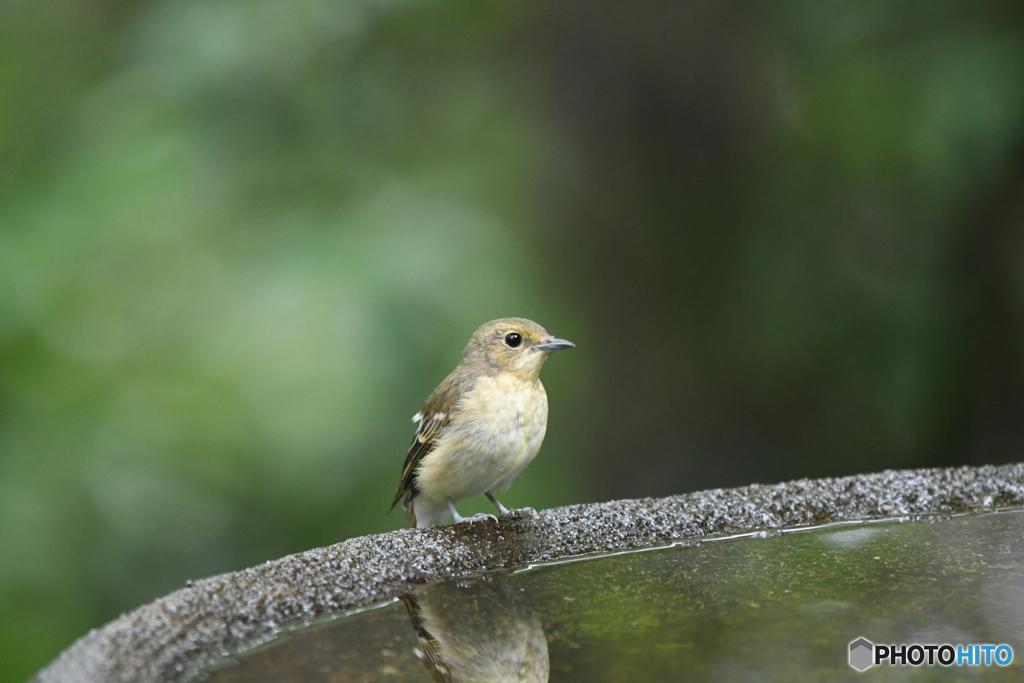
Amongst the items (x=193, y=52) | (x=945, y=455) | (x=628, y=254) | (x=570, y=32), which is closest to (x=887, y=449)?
(x=945, y=455)

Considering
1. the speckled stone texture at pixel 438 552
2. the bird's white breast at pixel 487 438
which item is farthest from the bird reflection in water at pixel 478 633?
the bird's white breast at pixel 487 438

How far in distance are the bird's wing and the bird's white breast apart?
1.7 inches

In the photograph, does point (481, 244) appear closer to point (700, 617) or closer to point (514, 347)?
point (514, 347)

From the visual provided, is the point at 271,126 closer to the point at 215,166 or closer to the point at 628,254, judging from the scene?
the point at 215,166

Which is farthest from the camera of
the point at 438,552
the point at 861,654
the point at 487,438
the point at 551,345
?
the point at 551,345

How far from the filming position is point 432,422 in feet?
12.0

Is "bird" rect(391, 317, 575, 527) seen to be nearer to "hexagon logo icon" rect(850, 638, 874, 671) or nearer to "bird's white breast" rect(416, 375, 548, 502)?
"bird's white breast" rect(416, 375, 548, 502)

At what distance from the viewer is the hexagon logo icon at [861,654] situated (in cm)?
203

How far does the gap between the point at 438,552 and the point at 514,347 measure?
1.10 metres

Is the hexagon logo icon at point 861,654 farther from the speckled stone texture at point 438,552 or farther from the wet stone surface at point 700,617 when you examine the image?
the speckled stone texture at point 438,552

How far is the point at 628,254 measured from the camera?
6.38m

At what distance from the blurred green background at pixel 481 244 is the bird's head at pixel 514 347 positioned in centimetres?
98

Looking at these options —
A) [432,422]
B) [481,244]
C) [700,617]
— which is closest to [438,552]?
[700,617]

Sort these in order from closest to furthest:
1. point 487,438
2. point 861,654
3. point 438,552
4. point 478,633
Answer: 1. point 861,654
2. point 478,633
3. point 438,552
4. point 487,438
